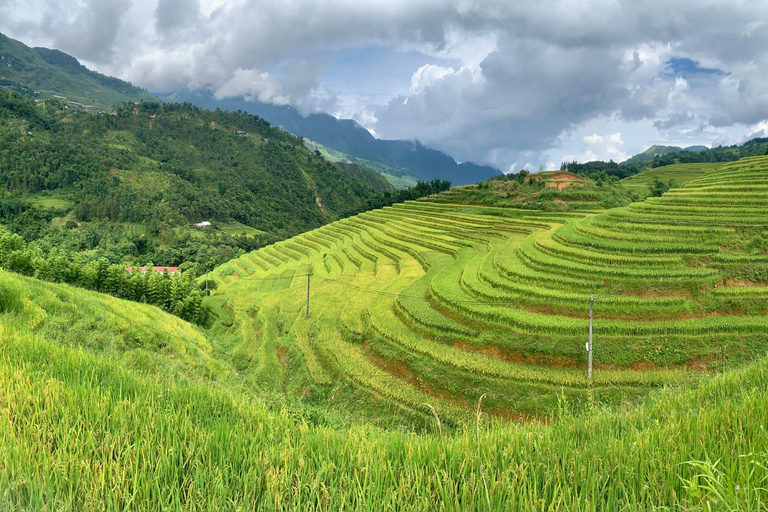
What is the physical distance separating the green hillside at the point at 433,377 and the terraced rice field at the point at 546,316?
0.32 feet

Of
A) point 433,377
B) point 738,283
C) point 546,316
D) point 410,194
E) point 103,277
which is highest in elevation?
point 410,194

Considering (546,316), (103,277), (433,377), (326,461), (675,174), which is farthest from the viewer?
(675,174)

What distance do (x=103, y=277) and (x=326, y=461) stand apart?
2681cm

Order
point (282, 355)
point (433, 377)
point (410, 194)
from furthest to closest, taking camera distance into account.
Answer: point (410, 194), point (282, 355), point (433, 377)

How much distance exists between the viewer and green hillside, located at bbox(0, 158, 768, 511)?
185cm

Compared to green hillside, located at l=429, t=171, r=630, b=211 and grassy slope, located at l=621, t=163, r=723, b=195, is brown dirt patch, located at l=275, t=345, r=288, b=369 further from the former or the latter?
Result: grassy slope, located at l=621, t=163, r=723, b=195

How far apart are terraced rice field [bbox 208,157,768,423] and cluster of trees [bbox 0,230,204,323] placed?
3794mm

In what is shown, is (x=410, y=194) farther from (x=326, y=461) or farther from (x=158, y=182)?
(x=326, y=461)

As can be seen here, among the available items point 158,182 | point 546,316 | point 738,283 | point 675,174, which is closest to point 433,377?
point 546,316

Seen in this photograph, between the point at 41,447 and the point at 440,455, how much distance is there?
7.67 ft

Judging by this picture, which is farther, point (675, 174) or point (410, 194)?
point (675, 174)

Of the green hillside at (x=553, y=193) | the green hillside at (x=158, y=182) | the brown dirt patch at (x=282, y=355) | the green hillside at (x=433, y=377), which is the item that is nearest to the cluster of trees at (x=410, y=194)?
the green hillside at (x=158, y=182)

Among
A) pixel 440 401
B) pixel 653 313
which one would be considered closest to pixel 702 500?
pixel 440 401

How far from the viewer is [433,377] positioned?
13.4 m
